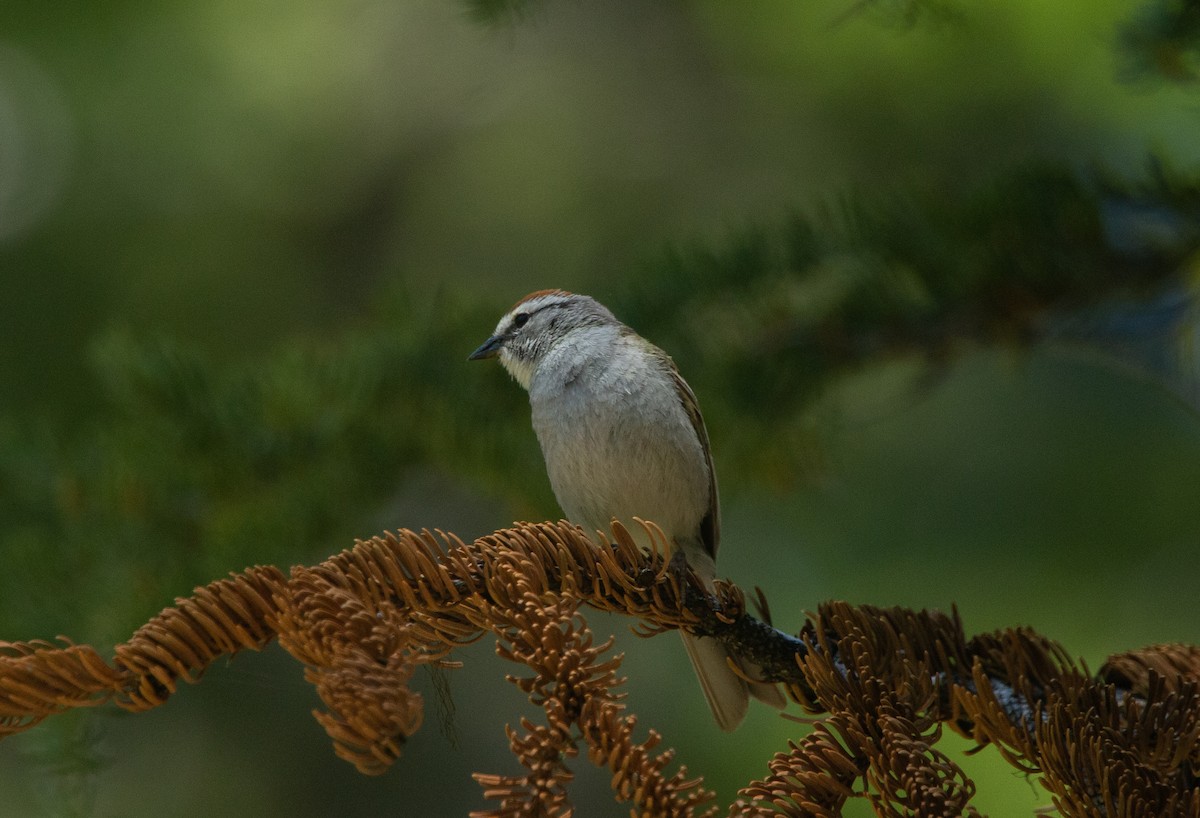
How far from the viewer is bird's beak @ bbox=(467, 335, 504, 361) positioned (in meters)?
3.61

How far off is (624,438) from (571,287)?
1367mm

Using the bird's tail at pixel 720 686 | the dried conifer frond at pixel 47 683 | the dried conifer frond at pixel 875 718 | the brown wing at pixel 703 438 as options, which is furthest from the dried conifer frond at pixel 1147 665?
the dried conifer frond at pixel 47 683

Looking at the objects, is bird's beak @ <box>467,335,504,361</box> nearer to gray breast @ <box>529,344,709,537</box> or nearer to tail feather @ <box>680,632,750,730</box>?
gray breast @ <box>529,344,709,537</box>

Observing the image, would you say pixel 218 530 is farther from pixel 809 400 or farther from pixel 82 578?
pixel 809 400

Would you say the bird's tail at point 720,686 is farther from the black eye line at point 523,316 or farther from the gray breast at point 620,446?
the black eye line at point 523,316

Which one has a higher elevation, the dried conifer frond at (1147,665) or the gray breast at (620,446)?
the gray breast at (620,446)

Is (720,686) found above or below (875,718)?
above

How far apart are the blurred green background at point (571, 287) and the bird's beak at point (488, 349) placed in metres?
0.08

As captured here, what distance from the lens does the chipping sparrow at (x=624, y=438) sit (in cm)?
325

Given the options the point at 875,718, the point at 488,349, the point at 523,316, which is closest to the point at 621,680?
the point at 875,718

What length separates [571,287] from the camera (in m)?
4.48

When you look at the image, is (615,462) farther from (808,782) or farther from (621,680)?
(621,680)

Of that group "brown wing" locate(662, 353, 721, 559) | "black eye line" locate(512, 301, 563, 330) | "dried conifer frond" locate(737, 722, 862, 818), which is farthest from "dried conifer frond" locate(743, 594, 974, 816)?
"black eye line" locate(512, 301, 563, 330)

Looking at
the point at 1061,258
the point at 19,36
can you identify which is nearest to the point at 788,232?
the point at 1061,258
